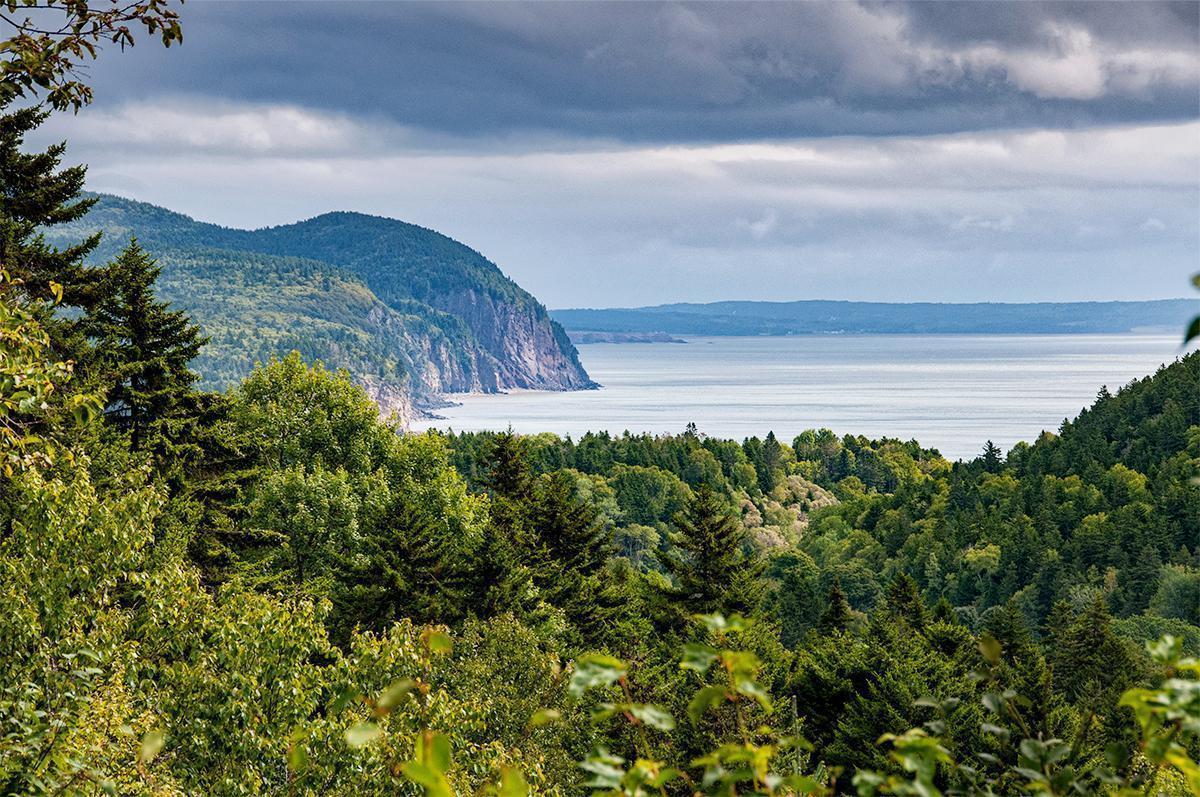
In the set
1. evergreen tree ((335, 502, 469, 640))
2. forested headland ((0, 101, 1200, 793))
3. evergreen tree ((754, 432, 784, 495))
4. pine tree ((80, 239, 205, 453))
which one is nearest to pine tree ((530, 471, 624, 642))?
forested headland ((0, 101, 1200, 793))

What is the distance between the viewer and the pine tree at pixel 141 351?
3170 cm

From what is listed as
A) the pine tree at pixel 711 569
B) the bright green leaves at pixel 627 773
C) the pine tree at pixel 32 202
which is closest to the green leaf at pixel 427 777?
the bright green leaves at pixel 627 773

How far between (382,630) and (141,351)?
9934 millimetres

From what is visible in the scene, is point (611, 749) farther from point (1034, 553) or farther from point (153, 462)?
point (1034, 553)

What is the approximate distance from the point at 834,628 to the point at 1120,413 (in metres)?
107

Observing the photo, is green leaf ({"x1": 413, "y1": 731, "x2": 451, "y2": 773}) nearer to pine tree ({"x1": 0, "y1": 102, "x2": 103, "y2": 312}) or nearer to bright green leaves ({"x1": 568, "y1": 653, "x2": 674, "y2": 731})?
bright green leaves ({"x1": 568, "y1": 653, "x2": 674, "y2": 731})

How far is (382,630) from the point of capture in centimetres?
3428

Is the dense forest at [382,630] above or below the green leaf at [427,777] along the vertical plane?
below

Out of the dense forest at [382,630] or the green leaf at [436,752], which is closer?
the green leaf at [436,752]

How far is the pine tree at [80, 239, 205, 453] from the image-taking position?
104ft

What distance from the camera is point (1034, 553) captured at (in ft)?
355

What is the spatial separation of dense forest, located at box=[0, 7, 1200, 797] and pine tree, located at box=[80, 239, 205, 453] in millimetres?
104

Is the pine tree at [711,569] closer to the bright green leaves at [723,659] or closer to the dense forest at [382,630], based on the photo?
the dense forest at [382,630]

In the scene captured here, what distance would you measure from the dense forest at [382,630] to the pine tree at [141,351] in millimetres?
104
